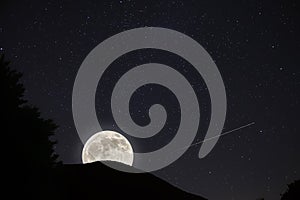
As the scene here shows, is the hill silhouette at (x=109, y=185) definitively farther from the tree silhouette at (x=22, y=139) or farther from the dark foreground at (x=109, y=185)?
the tree silhouette at (x=22, y=139)

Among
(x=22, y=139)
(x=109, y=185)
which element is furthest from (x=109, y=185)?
(x=22, y=139)

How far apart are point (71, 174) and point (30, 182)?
13.2m

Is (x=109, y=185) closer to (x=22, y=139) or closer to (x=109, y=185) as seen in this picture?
(x=109, y=185)

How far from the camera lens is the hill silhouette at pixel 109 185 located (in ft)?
63.9

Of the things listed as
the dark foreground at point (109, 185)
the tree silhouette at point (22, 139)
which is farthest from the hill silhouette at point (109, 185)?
the tree silhouette at point (22, 139)

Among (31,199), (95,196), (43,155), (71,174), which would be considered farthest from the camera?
(71,174)

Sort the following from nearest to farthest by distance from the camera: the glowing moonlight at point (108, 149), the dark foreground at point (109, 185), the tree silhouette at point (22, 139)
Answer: the tree silhouette at point (22, 139)
the dark foreground at point (109, 185)
the glowing moonlight at point (108, 149)

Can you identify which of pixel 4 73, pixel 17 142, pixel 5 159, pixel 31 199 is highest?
pixel 4 73

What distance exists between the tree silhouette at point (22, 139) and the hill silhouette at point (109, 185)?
7426 mm

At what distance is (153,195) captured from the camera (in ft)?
75.9

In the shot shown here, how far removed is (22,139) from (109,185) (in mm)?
13236

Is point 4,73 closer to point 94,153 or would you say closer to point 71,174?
point 71,174

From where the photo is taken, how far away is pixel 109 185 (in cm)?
2167

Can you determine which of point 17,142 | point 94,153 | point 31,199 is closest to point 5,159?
point 17,142
